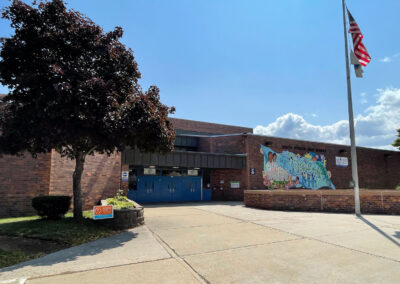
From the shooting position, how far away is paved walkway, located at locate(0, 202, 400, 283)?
4566 millimetres

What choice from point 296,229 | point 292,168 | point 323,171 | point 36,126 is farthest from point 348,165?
point 36,126

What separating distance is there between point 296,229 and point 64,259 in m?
6.56

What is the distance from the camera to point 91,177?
1358cm

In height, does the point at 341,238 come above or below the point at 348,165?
below

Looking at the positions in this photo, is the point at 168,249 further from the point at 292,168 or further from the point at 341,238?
the point at 292,168

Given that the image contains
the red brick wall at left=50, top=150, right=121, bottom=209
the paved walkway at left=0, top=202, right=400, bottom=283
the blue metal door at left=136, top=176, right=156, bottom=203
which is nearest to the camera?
the paved walkway at left=0, top=202, right=400, bottom=283

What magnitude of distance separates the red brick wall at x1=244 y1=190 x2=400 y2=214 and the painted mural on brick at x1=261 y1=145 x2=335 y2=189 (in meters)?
6.42

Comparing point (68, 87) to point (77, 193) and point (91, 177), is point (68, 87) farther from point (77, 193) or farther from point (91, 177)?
point (91, 177)

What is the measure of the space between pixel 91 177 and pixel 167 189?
7.02 meters

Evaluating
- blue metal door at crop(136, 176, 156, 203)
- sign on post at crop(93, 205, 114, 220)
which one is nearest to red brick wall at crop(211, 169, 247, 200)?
blue metal door at crop(136, 176, 156, 203)

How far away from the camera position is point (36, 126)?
7.11 m

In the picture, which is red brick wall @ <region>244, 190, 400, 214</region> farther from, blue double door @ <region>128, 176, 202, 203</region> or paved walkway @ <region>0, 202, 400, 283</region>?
blue double door @ <region>128, 176, 202, 203</region>

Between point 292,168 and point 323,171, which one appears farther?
point 323,171

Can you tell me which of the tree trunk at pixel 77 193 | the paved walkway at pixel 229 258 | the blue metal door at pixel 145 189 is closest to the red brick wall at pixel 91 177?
the tree trunk at pixel 77 193
